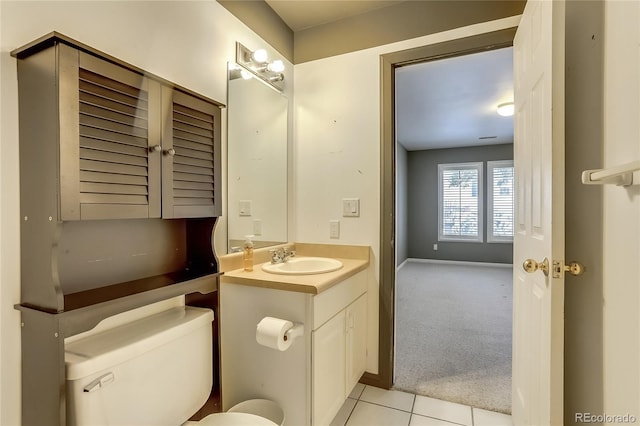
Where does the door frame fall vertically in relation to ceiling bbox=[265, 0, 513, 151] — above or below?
below

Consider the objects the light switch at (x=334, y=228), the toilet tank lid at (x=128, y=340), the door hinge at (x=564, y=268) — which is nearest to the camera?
the toilet tank lid at (x=128, y=340)

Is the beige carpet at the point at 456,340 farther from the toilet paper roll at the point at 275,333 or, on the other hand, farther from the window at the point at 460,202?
the window at the point at 460,202

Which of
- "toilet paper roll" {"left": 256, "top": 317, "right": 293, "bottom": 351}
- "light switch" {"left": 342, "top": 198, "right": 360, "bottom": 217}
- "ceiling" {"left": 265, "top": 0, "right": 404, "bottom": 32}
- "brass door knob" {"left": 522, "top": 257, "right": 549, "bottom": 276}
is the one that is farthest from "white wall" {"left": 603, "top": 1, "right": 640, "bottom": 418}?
"ceiling" {"left": 265, "top": 0, "right": 404, "bottom": 32}

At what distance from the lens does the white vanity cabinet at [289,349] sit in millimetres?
1405

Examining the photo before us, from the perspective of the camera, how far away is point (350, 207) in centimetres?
214

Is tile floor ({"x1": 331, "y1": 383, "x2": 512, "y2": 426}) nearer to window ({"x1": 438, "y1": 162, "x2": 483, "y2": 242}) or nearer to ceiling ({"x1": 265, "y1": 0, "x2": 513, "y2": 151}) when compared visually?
ceiling ({"x1": 265, "y1": 0, "x2": 513, "y2": 151})

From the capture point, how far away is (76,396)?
0.87 metres

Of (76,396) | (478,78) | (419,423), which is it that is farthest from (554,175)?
(478,78)

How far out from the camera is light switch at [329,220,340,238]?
2.17 m

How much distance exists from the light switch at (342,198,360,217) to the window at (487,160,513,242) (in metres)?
5.11

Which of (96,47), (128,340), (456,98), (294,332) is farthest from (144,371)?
(456,98)

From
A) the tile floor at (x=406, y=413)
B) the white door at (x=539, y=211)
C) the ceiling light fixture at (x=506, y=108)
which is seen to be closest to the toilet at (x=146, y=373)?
the tile floor at (x=406, y=413)

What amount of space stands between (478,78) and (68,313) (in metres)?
3.58

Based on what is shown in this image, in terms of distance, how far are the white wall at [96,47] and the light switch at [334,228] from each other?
2.56 ft
